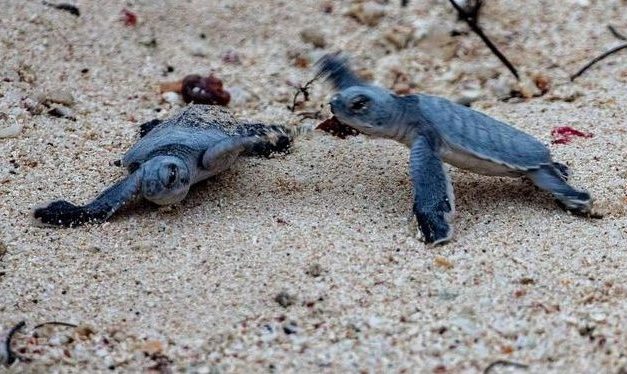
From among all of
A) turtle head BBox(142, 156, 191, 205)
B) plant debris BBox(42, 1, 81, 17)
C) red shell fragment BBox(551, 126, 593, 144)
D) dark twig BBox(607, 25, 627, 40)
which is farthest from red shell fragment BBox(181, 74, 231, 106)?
dark twig BBox(607, 25, 627, 40)

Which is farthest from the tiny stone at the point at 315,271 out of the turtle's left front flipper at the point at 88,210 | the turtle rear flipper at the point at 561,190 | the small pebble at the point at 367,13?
Result: the small pebble at the point at 367,13

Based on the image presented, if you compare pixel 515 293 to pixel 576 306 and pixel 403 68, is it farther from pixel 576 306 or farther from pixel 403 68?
pixel 403 68

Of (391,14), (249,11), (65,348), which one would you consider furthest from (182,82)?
(65,348)

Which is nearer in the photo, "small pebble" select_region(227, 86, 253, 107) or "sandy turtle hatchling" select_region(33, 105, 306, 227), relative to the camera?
"sandy turtle hatchling" select_region(33, 105, 306, 227)

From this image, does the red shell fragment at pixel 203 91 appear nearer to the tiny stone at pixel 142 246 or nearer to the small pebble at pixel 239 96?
the small pebble at pixel 239 96

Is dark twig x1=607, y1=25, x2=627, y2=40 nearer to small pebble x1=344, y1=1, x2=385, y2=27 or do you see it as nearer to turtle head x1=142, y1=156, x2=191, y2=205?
small pebble x1=344, y1=1, x2=385, y2=27

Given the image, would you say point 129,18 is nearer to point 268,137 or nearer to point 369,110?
point 268,137
